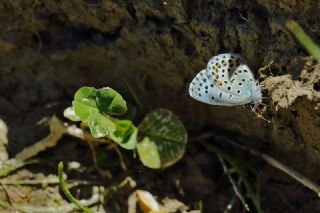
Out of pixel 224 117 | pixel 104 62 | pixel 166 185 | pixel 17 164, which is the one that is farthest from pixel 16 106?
pixel 224 117

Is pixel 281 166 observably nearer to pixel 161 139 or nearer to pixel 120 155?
pixel 161 139

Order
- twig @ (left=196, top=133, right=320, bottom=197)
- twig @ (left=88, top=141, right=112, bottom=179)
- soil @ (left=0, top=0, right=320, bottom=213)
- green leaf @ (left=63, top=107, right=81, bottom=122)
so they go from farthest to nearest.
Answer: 1. twig @ (left=88, top=141, right=112, bottom=179)
2. green leaf @ (left=63, top=107, right=81, bottom=122)
3. twig @ (left=196, top=133, right=320, bottom=197)
4. soil @ (left=0, top=0, right=320, bottom=213)

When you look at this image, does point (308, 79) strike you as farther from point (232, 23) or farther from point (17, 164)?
point (17, 164)

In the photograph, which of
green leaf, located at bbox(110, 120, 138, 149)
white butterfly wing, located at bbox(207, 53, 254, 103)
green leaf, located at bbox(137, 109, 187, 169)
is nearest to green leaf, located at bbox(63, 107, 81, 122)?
green leaf, located at bbox(110, 120, 138, 149)

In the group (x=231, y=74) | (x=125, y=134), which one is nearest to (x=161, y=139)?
(x=125, y=134)

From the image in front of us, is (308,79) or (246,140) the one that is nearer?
(308,79)

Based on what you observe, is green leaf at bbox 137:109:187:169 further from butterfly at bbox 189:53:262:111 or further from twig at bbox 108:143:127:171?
butterfly at bbox 189:53:262:111
